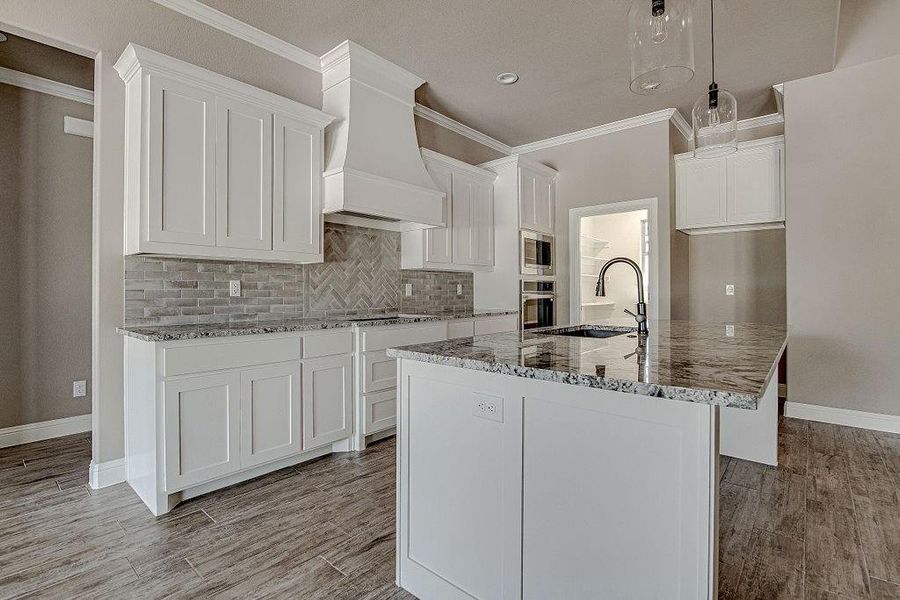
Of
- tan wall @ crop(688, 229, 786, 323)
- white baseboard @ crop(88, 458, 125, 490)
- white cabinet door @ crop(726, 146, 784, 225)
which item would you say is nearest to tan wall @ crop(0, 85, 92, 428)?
white baseboard @ crop(88, 458, 125, 490)

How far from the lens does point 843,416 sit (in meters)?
3.77

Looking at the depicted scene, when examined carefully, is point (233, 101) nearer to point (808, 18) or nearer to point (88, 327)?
point (88, 327)

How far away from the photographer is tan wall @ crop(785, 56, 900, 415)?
357cm

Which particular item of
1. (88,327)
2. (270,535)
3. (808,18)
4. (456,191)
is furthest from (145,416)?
(808,18)

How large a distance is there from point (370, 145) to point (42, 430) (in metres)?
3.14

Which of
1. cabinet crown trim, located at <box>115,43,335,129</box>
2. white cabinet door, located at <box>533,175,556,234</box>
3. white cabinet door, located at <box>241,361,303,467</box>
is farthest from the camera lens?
white cabinet door, located at <box>533,175,556,234</box>

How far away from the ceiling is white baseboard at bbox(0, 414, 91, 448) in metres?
3.12

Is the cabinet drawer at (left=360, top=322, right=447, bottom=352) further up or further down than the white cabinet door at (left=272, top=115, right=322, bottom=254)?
further down

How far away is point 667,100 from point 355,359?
3.65 m

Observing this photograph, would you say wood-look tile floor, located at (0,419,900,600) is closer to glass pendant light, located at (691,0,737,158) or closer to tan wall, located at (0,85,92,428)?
tan wall, located at (0,85,92,428)

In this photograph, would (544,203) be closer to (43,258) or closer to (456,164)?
(456,164)

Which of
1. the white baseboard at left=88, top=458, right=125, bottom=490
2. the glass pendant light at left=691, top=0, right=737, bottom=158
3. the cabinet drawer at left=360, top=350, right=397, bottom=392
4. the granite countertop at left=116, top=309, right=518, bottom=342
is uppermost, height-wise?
the glass pendant light at left=691, top=0, right=737, bottom=158

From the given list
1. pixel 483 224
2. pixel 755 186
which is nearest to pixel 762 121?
pixel 755 186

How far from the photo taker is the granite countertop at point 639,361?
1087 millimetres
